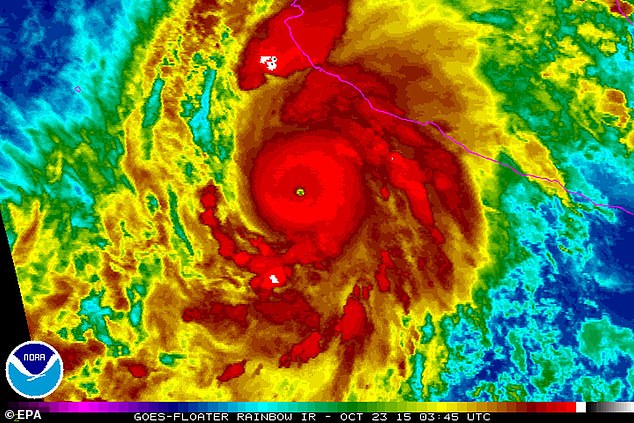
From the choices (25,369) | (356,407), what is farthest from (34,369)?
(356,407)

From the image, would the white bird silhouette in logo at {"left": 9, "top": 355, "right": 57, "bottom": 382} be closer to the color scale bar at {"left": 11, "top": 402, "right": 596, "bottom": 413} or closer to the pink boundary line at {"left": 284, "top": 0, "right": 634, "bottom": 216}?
the color scale bar at {"left": 11, "top": 402, "right": 596, "bottom": 413}

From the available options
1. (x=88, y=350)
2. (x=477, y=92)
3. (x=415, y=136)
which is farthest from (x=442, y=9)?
(x=88, y=350)

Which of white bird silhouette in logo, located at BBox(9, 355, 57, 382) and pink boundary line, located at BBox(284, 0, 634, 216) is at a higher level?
pink boundary line, located at BBox(284, 0, 634, 216)

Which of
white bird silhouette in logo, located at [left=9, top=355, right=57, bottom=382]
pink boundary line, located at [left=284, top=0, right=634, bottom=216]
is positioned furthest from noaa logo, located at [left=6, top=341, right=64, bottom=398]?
pink boundary line, located at [left=284, top=0, right=634, bottom=216]

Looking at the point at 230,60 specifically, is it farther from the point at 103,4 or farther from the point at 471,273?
the point at 471,273

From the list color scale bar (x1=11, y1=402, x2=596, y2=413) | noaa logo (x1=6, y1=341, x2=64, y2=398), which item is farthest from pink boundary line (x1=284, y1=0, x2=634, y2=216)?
noaa logo (x1=6, y1=341, x2=64, y2=398)

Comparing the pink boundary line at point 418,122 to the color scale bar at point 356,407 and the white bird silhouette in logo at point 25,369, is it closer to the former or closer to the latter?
the color scale bar at point 356,407

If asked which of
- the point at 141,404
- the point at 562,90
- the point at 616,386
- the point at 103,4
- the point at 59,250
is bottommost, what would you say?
the point at 616,386

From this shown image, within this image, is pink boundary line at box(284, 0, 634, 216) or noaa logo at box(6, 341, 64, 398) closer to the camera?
noaa logo at box(6, 341, 64, 398)
